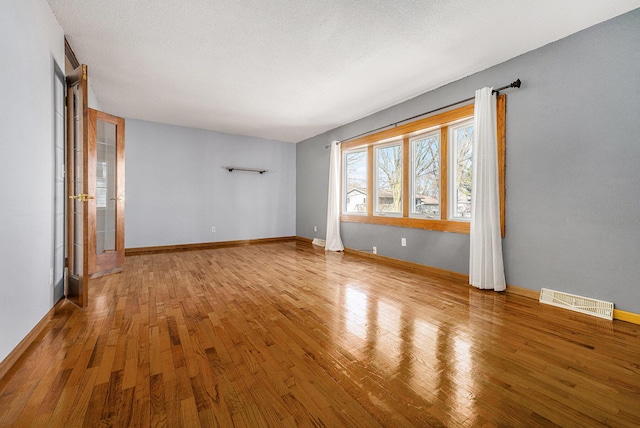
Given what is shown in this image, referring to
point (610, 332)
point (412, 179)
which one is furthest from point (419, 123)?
point (610, 332)

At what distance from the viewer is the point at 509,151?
292cm

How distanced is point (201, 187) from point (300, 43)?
4.18m

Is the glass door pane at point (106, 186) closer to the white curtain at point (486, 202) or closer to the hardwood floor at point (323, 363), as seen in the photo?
the hardwood floor at point (323, 363)

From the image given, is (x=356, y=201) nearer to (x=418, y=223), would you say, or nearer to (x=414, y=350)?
(x=418, y=223)

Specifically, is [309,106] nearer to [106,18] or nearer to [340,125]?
[340,125]

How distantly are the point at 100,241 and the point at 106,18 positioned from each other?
2869 mm

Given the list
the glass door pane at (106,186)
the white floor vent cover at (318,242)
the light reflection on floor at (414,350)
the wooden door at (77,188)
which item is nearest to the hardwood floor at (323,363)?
the light reflection on floor at (414,350)

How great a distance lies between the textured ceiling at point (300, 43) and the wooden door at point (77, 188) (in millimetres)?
609

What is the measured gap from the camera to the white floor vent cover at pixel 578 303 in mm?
2285

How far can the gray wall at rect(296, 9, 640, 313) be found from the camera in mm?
2217

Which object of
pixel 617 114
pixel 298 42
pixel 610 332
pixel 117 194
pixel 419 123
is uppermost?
pixel 298 42

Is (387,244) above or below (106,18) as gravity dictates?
below

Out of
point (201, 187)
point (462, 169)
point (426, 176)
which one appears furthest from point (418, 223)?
point (201, 187)

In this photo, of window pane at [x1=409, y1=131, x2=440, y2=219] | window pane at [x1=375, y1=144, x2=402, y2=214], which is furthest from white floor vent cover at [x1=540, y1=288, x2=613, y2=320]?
window pane at [x1=375, y1=144, x2=402, y2=214]
